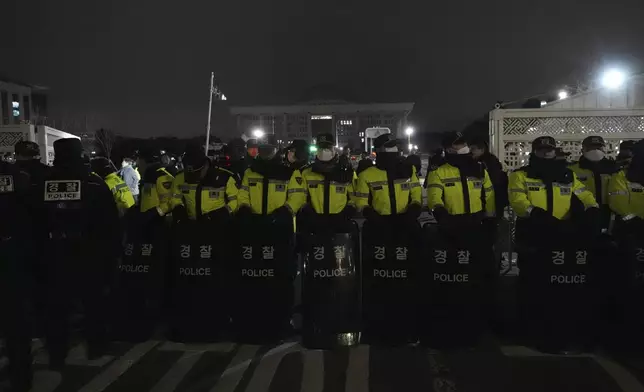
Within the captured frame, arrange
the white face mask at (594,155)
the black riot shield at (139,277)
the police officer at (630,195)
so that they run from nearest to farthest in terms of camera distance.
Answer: the police officer at (630,195), the black riot shield at (139,277), the white face mask at (594,155)

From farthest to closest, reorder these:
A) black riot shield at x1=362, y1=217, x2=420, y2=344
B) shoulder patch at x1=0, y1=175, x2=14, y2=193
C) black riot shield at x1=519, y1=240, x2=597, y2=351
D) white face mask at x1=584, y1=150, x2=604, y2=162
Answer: white face mask at x1=584, y1=150, x2=604, y2=162 → black riot shield at x1=362, y1=217, x2=420, y2=344 → black riot shield at x1=519, y1=240, x2=597, y2=351 → shoulder patch at x1=0, y1=175, x2=14, y2=193

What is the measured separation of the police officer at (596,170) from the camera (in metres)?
6.64

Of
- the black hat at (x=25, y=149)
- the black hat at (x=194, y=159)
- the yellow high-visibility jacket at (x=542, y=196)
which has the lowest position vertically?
the yellow high-visibility jacket at (x=542, y=196)

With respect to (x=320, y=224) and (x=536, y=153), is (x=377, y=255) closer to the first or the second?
(x=320, y=224)

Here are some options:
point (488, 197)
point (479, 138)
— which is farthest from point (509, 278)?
point (488, 197)

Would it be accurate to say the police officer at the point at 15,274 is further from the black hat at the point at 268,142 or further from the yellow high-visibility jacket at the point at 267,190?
the black hat at the point at 268,142

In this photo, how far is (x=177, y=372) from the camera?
5.18 metres

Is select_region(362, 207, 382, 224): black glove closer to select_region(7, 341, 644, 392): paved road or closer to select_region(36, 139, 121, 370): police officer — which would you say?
select_region(7, 341, 644, 392): paved road

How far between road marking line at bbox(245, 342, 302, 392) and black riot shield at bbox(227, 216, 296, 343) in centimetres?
18

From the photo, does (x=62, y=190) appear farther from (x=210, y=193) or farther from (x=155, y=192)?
(x=210, y=193)

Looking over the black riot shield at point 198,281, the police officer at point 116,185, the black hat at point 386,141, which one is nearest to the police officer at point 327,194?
the black hat at point 386,141

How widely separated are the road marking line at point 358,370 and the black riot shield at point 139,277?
7.04ft

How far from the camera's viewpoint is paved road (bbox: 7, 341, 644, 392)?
4816 millimetres

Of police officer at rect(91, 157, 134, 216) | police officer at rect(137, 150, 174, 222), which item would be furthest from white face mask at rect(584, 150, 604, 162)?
police officer at rect(91, 157, 134, 216)
